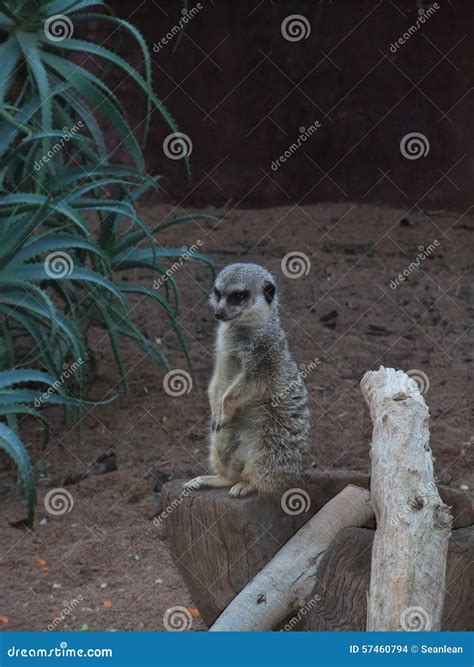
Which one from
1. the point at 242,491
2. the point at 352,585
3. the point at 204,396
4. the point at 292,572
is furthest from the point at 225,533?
the point at 204,396

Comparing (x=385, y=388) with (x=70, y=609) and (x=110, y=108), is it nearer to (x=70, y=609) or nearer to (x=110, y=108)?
(x=70, y=609)

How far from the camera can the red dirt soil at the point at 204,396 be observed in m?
4.27

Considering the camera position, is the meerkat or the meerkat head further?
the meerkat head

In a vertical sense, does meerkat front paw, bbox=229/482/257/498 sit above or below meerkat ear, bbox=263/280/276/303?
below

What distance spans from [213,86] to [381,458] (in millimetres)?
4989

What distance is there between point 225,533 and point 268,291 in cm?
80

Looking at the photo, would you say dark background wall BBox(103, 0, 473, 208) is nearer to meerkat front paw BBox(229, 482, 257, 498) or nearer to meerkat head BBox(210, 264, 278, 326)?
meerkat head BBox(210, 264, 278, 326)

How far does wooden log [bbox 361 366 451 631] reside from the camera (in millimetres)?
2824

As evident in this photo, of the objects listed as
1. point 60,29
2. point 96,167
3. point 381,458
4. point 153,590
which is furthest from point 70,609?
point 60,29

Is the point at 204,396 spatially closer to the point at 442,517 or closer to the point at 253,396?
the point at 253,396

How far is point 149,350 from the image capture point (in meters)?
5.51

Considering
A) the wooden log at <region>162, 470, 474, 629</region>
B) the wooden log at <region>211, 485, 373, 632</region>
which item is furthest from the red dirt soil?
the wooden log at <region>211, 485, 373, 632</region>

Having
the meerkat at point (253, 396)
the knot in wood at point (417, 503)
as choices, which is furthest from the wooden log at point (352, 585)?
the knot in wood at point (417, 503)

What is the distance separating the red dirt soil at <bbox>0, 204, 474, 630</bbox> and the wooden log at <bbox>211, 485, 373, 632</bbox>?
0.66m
